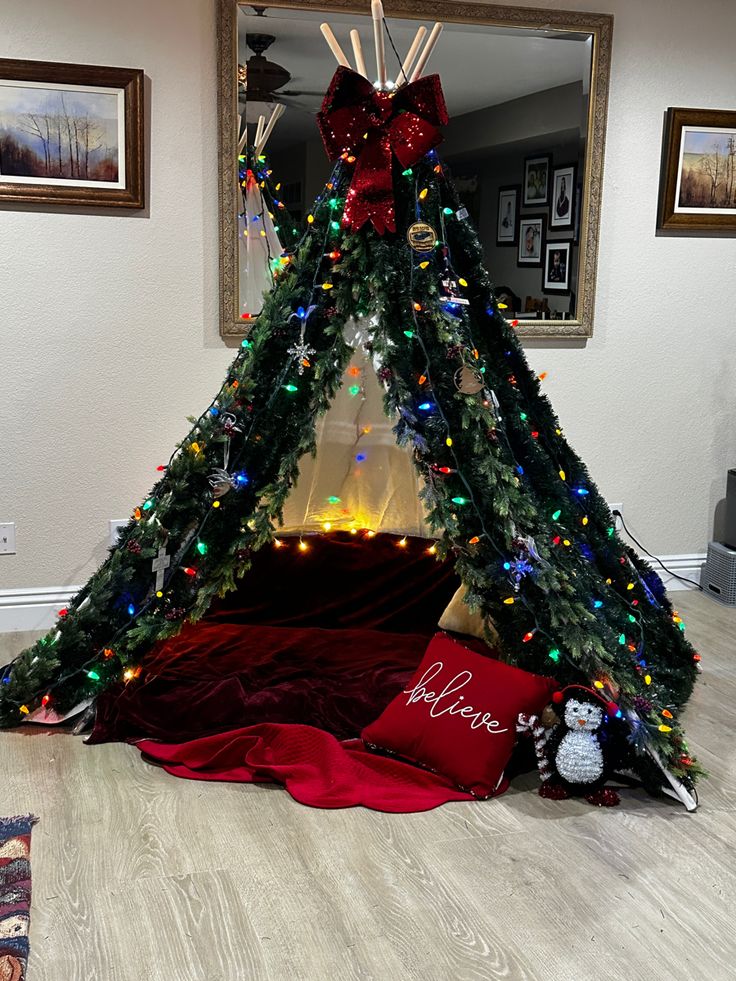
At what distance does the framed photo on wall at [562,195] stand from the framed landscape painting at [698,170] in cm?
39

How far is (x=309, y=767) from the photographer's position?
2.78 m

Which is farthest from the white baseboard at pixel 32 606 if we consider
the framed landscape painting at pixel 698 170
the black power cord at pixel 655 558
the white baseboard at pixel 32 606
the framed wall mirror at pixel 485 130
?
the framed landscape painting at pixel 698 170

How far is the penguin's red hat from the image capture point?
2.71 m

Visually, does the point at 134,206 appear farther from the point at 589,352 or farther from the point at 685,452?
the point at 685,452

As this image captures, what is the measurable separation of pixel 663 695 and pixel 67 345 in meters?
2.32

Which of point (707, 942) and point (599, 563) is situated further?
point (599, 563)

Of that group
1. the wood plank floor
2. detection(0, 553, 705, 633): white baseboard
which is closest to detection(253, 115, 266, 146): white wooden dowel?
detection(0, 553, 705, 633): white baseboard

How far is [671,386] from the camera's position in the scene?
4.39 m

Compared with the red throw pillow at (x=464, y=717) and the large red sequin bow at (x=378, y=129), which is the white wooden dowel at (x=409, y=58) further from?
the red throw pillow at (x=464, y=717)

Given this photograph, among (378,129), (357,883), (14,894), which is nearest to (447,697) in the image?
(357,883)

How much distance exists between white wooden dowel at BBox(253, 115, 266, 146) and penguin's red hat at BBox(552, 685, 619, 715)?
87.4 inches

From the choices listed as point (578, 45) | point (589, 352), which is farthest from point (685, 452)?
point (578, 45)

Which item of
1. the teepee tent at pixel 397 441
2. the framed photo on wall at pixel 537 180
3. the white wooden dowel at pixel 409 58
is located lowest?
the teepee tent at pixel 397 441

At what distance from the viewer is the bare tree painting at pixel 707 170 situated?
4164 millimetres
